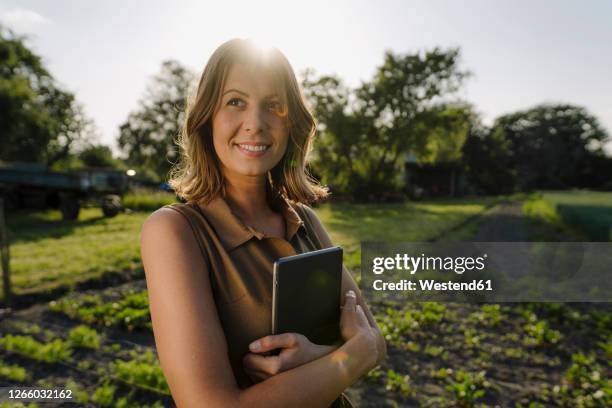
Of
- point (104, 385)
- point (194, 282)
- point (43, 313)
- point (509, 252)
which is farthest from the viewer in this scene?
point (509, 252)

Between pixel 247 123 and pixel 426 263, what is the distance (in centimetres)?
860

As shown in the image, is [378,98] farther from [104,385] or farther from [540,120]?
[540,120]

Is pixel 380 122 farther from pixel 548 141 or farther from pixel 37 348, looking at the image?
pixel 548 141

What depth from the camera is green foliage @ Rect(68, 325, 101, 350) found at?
4543 millimetres

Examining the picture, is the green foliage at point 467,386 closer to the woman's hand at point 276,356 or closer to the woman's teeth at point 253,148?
the woman's hand at point 276,356

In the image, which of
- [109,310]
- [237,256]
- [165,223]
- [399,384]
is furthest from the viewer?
[109,310]

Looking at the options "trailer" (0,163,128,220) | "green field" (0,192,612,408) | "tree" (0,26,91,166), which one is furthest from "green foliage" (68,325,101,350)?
"tree" (0,26,91,166)

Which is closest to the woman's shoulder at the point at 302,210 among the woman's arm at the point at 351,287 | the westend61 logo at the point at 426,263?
the woman's arm at the point at 351,287

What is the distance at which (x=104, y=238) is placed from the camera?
1134cm

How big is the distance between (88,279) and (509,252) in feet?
30.8

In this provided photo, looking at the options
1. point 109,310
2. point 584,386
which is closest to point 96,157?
point 109,310

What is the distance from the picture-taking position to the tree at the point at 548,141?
6006 cm

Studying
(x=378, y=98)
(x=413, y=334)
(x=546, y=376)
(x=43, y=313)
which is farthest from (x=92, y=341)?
(x=378, y=98)

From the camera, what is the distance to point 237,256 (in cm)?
137
